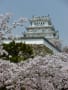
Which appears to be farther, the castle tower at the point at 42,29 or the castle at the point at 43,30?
the castle tower at the point at 42,29

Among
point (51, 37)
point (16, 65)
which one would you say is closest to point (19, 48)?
point (16, 65)

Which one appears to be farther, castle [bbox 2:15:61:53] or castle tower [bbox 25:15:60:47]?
castle tower [bbox 25:15:60:47]

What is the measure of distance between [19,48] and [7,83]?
18.4m

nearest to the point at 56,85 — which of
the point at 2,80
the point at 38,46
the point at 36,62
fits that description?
the point at 36,62

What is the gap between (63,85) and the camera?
8.22 meters

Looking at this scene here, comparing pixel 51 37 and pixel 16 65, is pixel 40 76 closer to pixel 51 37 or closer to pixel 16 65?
pixel 16 65

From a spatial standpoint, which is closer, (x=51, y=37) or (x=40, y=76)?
(x=40, y=76)

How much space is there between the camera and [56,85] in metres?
8.22

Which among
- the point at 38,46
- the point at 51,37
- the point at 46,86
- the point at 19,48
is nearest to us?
the point at 46,86

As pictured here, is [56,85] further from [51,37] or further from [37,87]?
[51,37]

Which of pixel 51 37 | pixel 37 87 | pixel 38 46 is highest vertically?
pixel 37 87

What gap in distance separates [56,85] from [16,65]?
1208 mm

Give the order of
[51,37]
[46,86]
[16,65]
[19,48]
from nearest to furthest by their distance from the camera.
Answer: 1. [46,86]
2. [16,65]
3. [19,48]
4. [51,37]

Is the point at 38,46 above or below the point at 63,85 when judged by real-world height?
below
